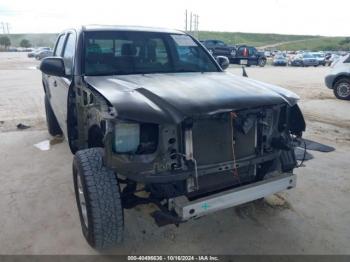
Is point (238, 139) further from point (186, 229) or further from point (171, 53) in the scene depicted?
point (171, 53)

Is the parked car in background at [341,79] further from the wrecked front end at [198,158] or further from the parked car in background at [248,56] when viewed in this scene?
the parked car in background at [248,56]

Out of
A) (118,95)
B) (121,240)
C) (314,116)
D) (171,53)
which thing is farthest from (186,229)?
(314,116)

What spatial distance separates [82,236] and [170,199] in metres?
1.04

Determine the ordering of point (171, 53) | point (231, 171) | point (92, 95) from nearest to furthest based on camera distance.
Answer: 1. point (231, 171)
2. point (92, 95)
3. point (171, 53)

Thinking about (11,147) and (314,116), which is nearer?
(11,147)

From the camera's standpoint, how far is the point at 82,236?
3.02 meters

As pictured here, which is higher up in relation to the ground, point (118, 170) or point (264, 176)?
point (118, 170)

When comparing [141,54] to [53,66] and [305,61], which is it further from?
[305,61]

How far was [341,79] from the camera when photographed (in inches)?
397

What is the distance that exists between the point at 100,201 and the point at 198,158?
31.0 inches

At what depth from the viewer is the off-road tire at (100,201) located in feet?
8.22

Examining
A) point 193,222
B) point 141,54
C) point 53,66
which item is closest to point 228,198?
point 193,222

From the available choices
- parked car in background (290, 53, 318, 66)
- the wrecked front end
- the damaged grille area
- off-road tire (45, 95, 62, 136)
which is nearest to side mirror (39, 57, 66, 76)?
the wrecked front end

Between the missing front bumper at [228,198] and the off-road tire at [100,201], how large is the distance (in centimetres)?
45
